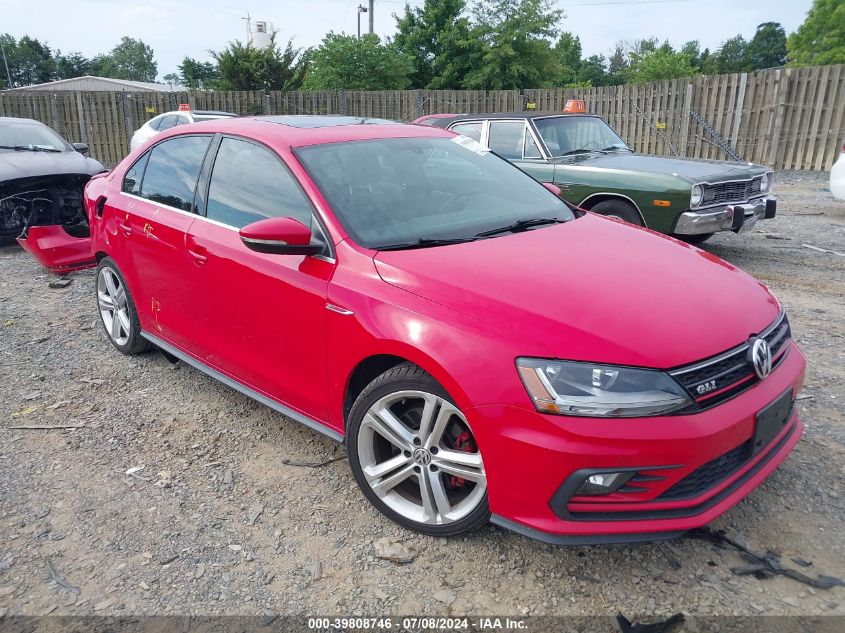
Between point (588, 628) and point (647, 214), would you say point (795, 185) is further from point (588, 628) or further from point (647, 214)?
point (588, 628)

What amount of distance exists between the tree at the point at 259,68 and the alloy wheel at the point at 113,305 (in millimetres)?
25095

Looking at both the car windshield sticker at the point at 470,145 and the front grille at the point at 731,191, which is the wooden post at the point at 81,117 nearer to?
the front grille at the point at 731,191

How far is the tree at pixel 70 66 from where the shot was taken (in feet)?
277

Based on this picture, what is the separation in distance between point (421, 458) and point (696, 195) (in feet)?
16.5

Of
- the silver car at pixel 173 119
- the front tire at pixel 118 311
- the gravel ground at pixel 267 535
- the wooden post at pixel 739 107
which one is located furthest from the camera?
the wooden post at pixel 739 107

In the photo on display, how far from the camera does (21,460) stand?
3449mm

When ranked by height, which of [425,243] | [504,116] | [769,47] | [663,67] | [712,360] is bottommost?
[712,360]

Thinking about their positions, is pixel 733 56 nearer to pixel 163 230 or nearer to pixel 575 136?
pixel 575 136

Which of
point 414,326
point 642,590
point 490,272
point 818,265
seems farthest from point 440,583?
point 818,265

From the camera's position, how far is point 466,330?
238 cm

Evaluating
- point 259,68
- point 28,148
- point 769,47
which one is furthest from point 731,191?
point 769,47

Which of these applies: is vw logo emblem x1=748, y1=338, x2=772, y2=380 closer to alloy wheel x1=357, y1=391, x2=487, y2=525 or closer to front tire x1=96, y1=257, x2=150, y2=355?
alloy wheel x1=357, y1=391, x2=487, y2=525

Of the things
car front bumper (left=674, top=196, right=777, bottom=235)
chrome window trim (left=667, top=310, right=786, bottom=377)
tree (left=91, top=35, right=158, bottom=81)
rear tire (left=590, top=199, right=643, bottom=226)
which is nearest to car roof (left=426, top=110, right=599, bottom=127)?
rear tire (left=590, top=199, right=643, bottom=226)

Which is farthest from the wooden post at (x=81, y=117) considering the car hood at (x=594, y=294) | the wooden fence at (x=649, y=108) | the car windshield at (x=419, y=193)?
the car hood at (x=594, y=294)
